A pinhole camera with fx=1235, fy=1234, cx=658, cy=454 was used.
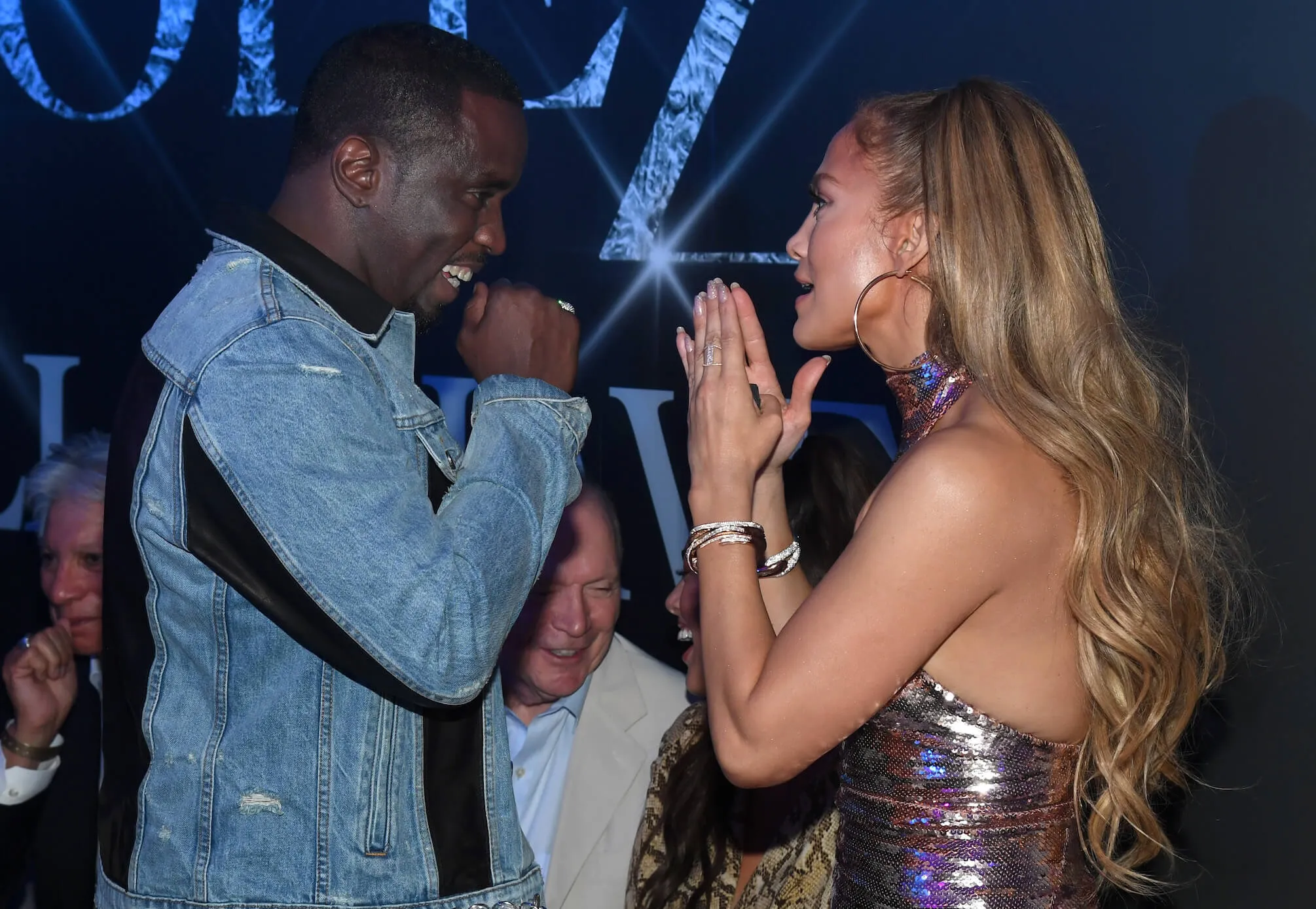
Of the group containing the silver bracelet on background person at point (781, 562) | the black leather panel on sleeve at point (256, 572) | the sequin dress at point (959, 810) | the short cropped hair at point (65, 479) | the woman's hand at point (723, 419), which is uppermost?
the woman's hand at point (723, 419)

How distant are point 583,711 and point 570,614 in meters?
0.22

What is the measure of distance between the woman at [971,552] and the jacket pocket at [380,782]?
388 millimetres

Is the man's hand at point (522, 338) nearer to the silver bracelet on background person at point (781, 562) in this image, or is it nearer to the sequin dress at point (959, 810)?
the silver bracelet on background person at point (781, 562)

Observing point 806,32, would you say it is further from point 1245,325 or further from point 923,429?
point 923,429

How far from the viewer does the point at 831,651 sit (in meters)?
1.40

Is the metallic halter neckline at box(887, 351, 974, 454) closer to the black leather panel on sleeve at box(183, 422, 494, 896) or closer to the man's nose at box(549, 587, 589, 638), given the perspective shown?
the black leather panel on sleeve at box(183, 422, 494, 896)

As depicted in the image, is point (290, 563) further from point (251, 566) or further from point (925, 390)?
point (925, 390)

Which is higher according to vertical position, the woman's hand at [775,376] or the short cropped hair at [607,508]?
the woman's hand at [775,376]

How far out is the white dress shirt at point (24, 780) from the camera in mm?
2479

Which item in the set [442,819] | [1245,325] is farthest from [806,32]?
[442,819]

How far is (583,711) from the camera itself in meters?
2.71

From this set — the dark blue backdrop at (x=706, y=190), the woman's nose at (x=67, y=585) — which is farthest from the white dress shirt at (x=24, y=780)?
the dark blue backdrop at (x=706, y=190)

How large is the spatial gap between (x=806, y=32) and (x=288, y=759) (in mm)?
2052

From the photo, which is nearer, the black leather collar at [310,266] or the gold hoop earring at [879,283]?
the black leather collar at [310,266]
